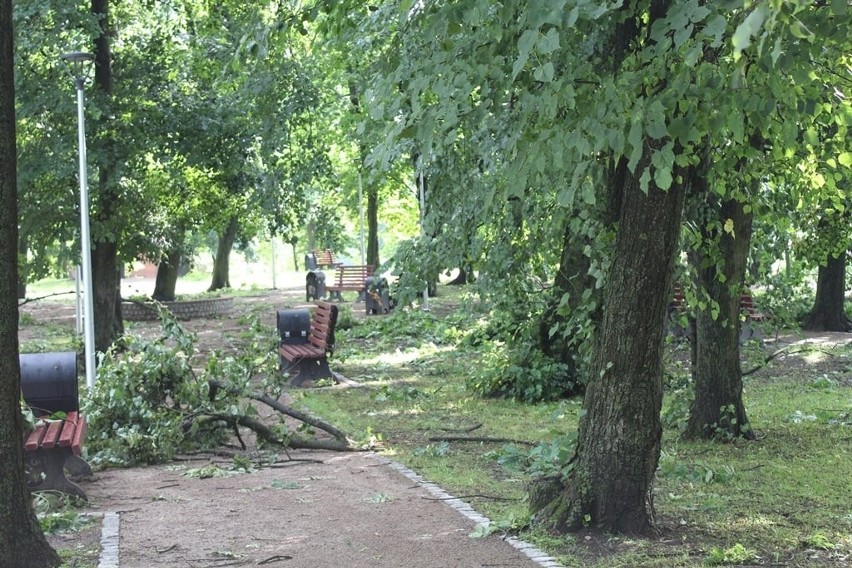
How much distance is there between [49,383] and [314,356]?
250 inches

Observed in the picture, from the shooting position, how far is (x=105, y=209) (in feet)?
58.3

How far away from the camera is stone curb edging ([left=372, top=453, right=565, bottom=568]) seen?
6449 millimetres

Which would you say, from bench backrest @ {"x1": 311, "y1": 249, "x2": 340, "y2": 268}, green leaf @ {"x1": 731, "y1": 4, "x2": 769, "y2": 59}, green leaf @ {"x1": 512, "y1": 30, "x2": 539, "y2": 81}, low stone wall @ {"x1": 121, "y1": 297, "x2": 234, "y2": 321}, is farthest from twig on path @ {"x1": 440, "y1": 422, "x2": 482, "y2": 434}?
bench backrest @ {"x1": 311, "y1": 249, "x2": 340, "y2": 268}

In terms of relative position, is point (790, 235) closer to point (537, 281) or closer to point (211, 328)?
point (537, 281)

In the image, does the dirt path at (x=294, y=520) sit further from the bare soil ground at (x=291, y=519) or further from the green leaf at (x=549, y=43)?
the green leaf at (x=549, y=43)

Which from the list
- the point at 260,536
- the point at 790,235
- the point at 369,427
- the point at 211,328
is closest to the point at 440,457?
the point at 369,427

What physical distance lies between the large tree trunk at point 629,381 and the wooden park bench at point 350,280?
75.5 ft

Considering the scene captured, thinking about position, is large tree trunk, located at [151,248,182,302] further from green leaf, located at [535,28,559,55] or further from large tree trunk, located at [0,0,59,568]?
green leaf, located at [535,28,559,55]

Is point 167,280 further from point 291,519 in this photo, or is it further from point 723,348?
point 291,519

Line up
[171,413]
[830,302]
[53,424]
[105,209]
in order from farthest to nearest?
[830,302]
[105,209]
[171,413]
[53,424]

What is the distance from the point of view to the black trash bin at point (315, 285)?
31656 millimetres

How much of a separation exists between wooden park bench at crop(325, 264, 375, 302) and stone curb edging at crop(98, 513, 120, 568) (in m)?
22.1

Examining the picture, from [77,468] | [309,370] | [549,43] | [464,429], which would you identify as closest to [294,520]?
[77,468]

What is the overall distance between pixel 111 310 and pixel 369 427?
26.3ft
